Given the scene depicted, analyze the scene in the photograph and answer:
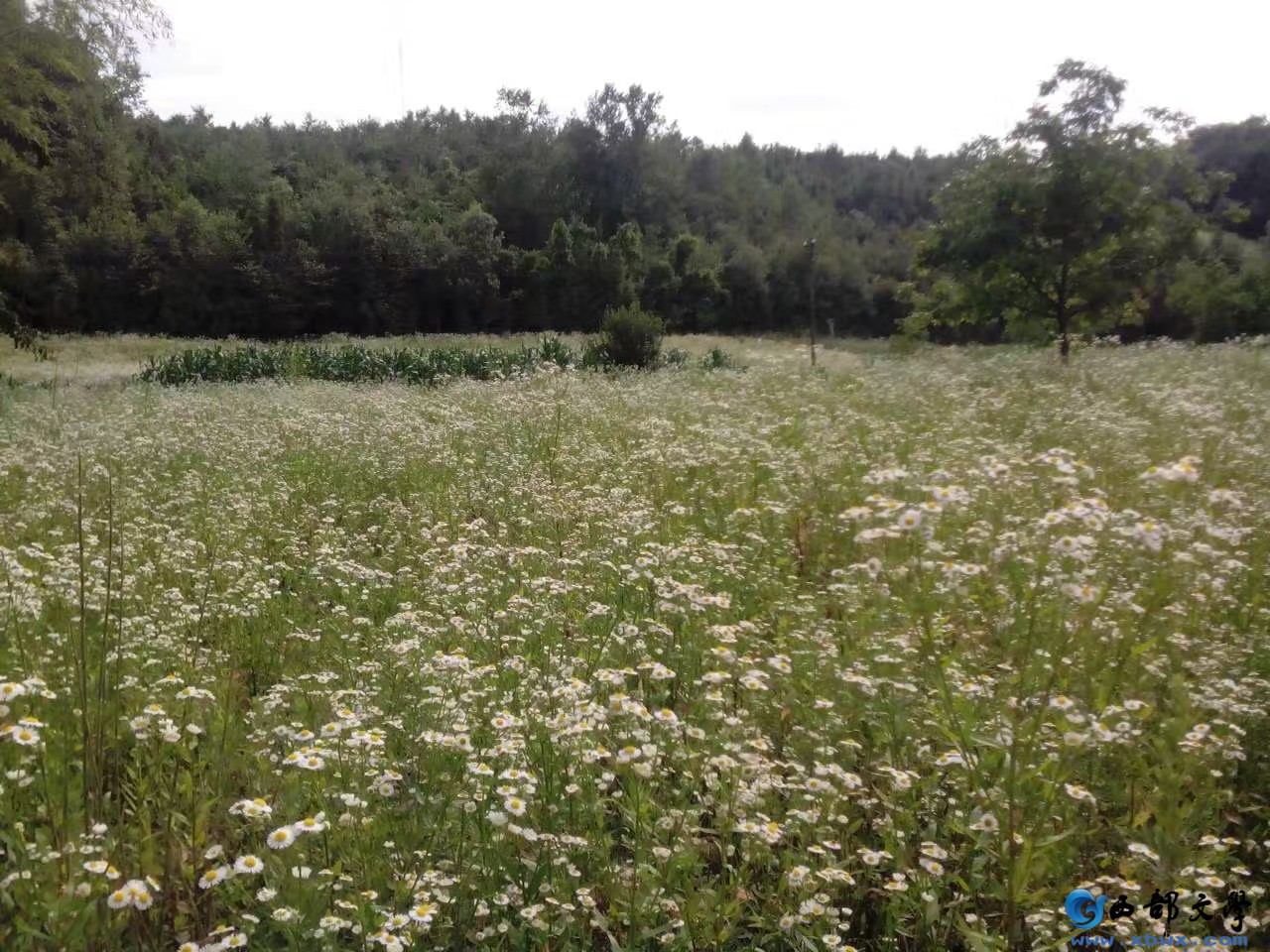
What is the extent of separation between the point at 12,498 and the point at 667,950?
630 centimetres

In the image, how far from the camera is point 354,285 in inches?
1982

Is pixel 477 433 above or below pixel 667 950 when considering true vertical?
above

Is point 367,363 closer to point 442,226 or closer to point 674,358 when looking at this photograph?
point 674,358

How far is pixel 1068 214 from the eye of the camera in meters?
16.0

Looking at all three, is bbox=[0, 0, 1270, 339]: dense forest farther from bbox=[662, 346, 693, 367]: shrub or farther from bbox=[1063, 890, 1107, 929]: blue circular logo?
bbox=[1063, 890, 1107, 929]: blue circular logo

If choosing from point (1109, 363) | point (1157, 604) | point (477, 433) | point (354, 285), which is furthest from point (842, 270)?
point (1157, 604)

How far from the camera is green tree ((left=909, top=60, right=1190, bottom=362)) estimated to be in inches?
623

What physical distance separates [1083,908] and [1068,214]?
16466 millimetres

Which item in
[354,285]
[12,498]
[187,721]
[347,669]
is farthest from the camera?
[354,285]

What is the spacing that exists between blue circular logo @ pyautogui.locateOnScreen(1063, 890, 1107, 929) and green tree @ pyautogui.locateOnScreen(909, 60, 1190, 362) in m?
16.0

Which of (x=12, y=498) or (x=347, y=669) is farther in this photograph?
(x=12, y=498)

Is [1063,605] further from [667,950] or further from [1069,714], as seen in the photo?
[667,950]

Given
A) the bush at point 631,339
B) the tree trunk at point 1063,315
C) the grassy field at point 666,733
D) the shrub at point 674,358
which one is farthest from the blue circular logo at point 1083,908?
the shrub at point 674,358

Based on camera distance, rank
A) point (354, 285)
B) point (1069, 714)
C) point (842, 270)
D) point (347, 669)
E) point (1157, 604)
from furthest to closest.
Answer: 1. point (842, 270)
2. point (354, 285)
3. point (347, 669)
4. point (1157, 604)
5. point (1069, 714)
